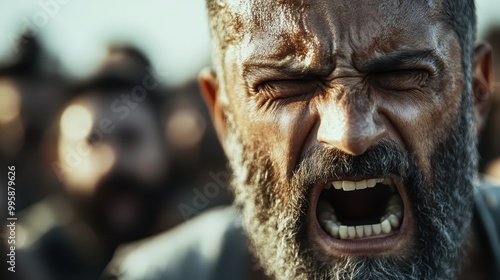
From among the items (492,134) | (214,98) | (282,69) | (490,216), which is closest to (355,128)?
(282,69)

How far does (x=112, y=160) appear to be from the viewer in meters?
4.33

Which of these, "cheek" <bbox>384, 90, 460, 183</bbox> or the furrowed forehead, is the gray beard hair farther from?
the furrowed forehead

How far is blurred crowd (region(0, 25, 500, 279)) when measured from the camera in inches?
162

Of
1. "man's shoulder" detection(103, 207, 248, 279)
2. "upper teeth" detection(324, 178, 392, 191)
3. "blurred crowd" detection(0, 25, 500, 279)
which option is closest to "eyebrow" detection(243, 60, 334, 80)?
"upper teeth" detection(324, 178, 392, 191)

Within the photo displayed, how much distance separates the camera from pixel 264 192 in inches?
95.0

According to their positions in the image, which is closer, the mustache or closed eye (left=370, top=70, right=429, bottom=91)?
the mustache

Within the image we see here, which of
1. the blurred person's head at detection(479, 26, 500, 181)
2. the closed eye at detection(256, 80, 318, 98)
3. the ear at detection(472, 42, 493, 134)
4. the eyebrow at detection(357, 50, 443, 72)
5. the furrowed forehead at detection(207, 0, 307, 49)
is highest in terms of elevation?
the furrowed forehead at detection(207, 0, 307, 49)

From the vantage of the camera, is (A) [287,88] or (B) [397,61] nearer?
(B) [397,61]

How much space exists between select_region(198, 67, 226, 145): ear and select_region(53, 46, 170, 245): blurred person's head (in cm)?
147

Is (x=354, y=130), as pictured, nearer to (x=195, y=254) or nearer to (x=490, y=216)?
(x=490, y=216)

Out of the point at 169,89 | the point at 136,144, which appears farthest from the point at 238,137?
the point at 169,89

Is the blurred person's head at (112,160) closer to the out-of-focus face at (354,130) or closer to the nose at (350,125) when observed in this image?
the out-of-focus face at (354,130)

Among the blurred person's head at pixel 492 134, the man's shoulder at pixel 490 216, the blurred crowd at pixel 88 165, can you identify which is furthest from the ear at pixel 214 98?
the blurred person's head at pixel 492 134

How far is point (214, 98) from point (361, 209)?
32.3 inches
